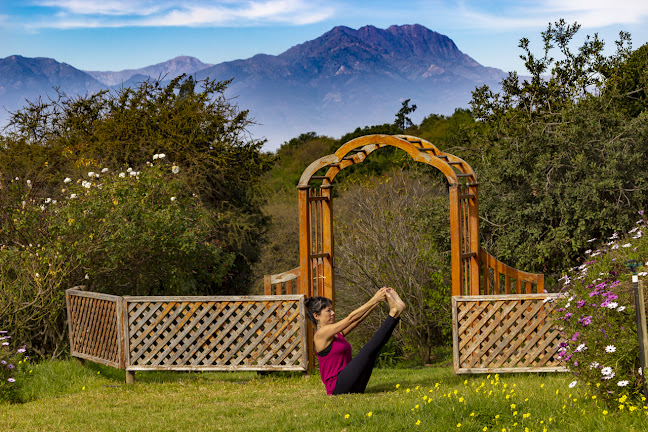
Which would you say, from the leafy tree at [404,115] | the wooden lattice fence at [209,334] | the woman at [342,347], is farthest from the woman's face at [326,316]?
the leafy tree at [404,115]

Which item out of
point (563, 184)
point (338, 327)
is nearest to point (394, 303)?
point (338, 327)

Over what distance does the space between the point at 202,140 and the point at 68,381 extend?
31.2 feet

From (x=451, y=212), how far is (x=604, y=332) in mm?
3203

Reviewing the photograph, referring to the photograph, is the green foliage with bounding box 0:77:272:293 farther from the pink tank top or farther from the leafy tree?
the leafy tree

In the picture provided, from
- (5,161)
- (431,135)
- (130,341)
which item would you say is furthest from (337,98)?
(130,341)

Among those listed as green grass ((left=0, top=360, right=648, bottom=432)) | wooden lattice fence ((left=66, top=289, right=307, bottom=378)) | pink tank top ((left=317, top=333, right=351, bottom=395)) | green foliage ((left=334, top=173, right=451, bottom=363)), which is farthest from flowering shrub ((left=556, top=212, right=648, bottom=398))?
green foliage ((left=334, top=173, right=451, bottom=363))

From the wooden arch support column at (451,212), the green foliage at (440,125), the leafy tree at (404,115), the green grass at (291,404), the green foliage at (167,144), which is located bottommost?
the green grass at (291,404)

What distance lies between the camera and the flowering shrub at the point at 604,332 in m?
4.87

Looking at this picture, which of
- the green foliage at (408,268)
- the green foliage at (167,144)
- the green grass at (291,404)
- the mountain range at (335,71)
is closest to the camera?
the green grass at (291,404)

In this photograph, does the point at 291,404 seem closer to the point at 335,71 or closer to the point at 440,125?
the point at 440,125

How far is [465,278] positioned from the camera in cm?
841

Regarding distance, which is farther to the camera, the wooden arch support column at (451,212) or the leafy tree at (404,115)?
the leafy tree at (404,115)

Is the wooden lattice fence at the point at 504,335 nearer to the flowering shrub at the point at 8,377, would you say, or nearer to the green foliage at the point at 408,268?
the green foliage at the point at 408,268

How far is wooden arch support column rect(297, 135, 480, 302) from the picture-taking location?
809 cm
